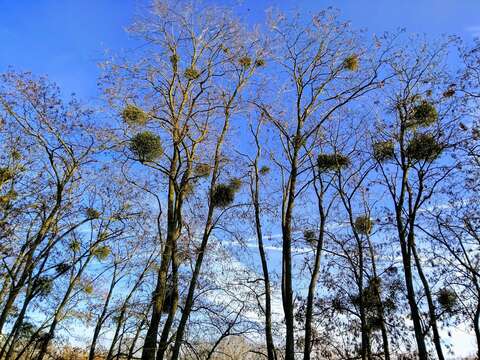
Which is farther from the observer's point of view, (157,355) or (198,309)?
(198,309)

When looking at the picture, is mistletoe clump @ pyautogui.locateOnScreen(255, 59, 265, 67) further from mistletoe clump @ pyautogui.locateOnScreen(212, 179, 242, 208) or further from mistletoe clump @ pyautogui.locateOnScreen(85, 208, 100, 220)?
mistletoe clump @ pyautogui.locateOnScreen(85, 208, 100, 220)

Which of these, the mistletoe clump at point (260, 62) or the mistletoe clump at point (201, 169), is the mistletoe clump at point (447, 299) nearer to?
the mistletoe clump at point (201, 169)

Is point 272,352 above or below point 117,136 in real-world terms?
below

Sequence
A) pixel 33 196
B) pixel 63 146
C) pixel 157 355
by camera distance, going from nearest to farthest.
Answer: pixel 157 355, pixel 63 146, pixel 33 196

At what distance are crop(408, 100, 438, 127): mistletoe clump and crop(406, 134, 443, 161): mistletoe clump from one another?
0.40 m

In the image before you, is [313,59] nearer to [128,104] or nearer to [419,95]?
[419,95]

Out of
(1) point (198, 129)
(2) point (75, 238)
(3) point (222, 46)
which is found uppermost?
(3) point (222, 46)

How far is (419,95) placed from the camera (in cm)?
1097

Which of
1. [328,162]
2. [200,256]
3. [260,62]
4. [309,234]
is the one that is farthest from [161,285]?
[260,62]

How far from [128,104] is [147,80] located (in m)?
0.81

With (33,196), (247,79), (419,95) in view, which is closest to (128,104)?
(247,79)

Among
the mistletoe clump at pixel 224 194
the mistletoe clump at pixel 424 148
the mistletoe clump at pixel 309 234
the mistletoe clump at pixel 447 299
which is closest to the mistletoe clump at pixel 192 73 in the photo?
the mistletoe clump at pixel 224 194

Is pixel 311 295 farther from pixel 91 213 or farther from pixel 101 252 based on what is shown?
pixel 101 252

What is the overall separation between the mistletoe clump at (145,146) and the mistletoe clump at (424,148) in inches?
268
